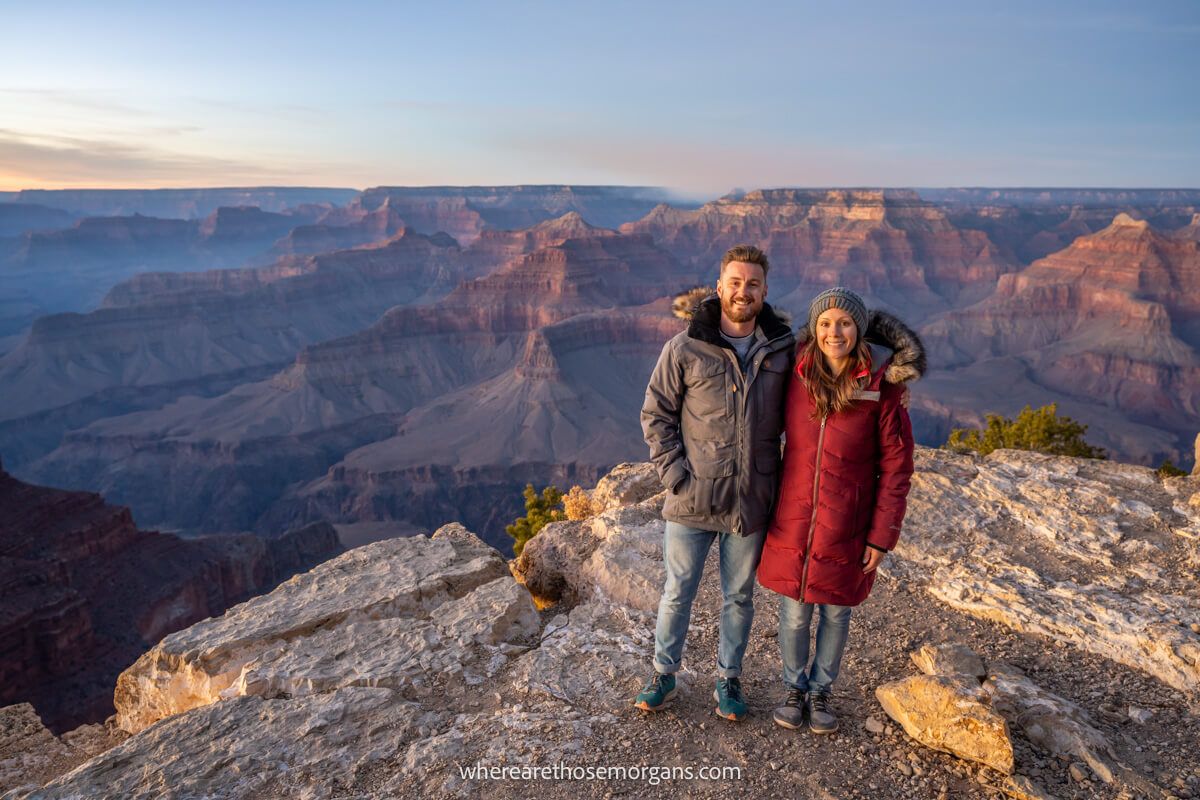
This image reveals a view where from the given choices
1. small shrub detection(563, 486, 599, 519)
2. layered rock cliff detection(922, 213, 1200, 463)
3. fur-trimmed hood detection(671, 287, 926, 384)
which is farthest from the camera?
layered rock cliff detection(922, 213, 1200, 463)

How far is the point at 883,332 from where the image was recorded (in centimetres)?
433

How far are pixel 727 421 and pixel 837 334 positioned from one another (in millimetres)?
815

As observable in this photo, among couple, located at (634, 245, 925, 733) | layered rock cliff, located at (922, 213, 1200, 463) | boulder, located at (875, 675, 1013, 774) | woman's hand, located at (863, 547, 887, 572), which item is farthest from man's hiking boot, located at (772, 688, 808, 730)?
layered rock cliff, located at (922, 213, 1200, 463)

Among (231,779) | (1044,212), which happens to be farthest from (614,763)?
(1044,212)

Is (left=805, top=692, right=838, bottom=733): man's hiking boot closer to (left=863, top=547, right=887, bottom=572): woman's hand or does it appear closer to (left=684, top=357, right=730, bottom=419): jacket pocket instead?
(left=863, top=547, right=887, bottom=572): woman's hand

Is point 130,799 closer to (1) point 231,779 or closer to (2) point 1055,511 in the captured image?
(1) point 231,779

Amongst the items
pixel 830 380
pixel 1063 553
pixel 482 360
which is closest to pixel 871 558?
pixel 830 380

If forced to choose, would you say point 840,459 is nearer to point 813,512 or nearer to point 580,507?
point 813,512

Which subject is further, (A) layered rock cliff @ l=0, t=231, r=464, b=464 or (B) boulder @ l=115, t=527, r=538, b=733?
(A) layered rock cliff @ l=0, t=231, r=464, b=464

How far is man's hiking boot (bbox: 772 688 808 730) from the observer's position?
15.1ft

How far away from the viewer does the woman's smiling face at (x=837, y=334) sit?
411 centimetres

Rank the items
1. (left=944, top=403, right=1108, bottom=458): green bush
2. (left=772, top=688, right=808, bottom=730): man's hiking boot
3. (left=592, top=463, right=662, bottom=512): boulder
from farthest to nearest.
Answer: (left=944, top=403, right=1108, bottom=458): green bush < (left=592, top=463, right=662, bottom=512): boulder < (left=772, top=688, right=808, bottom=730): man's hiking boot

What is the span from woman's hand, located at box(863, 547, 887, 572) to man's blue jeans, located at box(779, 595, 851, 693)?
0.33 meters

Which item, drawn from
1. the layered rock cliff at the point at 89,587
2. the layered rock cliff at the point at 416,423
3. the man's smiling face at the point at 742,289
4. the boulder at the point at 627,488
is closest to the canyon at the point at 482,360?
the layered rock cliff at the point at 416,423
